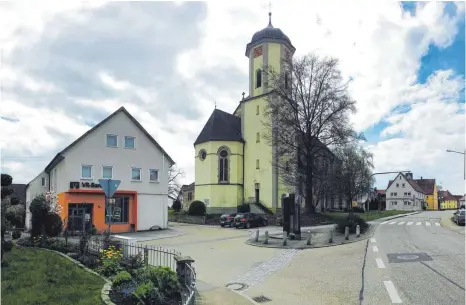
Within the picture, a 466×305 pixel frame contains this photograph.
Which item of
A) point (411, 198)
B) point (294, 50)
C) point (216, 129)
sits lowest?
point (411, 198)

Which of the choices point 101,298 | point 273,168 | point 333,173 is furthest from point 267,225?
point 101,298

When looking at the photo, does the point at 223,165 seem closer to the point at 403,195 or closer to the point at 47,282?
the point at 47,282

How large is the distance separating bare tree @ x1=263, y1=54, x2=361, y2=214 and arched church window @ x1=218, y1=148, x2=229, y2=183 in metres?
10.7

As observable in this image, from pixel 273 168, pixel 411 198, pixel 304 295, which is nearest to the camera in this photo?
pixel 304 295

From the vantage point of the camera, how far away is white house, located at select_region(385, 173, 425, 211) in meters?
103

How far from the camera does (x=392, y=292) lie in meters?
9.74

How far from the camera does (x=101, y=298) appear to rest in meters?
7.53

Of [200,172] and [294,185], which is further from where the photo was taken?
[200,172]

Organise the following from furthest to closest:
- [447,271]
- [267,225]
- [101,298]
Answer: [267,225]
[447,271]
[101,298]

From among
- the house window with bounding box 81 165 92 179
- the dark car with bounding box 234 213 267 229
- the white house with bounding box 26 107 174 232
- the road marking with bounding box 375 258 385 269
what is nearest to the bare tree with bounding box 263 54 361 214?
the dark car with bounding box 234 213 267 229

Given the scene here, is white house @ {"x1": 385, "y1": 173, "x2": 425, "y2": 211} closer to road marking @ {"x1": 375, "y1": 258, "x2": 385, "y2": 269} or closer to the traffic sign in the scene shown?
road marking @ {"x1": 375, "y1": 258, "x2": 385, "y2": 269}

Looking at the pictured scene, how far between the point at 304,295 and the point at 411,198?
10354 centimetres

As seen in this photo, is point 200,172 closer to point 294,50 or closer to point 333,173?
point 333,173

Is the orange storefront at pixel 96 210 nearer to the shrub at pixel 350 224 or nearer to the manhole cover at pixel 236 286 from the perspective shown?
the shrub at pixel 350 224
